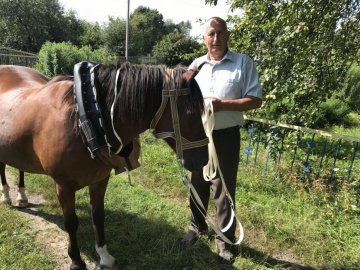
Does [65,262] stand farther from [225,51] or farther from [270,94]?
[270,94]

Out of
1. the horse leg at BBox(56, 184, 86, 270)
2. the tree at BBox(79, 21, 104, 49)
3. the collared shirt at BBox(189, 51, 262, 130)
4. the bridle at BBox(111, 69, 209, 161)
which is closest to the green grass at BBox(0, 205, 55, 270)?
the horse leg at BBox(56, 184, 86, 270)

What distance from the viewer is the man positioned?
8.20 ft

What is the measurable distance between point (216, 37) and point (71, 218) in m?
1.85

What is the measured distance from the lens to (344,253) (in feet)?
9.56

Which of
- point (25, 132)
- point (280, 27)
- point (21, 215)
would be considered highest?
point (280, 27)

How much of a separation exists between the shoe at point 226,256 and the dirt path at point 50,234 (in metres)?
1.08

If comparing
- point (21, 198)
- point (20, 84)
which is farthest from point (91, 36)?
point (20, 84)

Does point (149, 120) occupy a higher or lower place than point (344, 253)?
higher

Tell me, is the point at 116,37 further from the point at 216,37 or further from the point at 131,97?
the point at 131,97

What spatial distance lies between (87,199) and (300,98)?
2930 mm

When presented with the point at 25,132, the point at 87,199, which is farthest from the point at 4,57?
the point at 25,132

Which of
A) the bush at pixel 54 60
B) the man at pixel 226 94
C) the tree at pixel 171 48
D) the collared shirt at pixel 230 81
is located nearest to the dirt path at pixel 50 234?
the man at pixel 226 94

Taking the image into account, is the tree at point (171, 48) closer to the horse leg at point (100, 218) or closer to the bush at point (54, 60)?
the bush at point (54, 60)

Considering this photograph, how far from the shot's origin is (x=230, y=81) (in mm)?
2537
